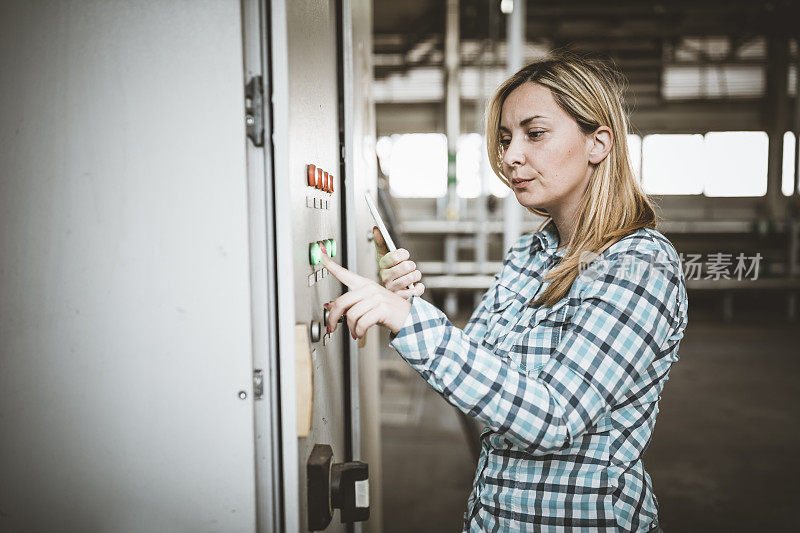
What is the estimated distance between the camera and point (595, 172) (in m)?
0.93

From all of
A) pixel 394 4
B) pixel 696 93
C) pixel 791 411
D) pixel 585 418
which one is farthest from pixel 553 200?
pixel 696 93

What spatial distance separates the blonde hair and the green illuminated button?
1.13ft

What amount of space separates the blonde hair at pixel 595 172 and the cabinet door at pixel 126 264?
475mm

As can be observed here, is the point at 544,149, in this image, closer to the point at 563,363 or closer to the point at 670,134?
the point at 563,363

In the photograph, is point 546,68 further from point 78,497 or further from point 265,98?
point 78,497

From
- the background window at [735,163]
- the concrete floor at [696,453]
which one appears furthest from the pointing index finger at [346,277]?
the background window at [735,163]

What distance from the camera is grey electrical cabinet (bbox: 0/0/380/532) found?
723mm

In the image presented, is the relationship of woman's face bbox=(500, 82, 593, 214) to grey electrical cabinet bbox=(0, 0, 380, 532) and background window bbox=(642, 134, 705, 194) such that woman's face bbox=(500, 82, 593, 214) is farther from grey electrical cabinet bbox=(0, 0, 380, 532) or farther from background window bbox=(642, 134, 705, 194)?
background window bbox=(642, 134, 705, 194)

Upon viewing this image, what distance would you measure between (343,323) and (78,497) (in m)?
0.57

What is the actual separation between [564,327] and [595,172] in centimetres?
27

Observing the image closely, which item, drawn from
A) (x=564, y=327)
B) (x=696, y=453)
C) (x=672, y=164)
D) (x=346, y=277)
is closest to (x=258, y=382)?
(x=346, y=277)

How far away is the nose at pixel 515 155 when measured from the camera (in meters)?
0.93

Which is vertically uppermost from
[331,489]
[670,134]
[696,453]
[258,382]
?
[670,134]

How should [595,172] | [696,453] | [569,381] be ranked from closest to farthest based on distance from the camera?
[569,381] → [595,172] → [696,453]
